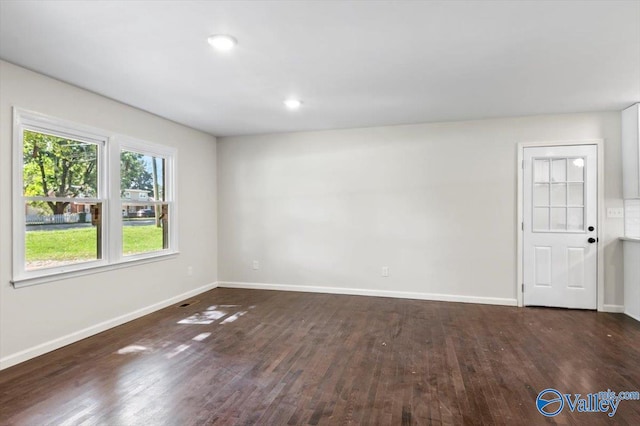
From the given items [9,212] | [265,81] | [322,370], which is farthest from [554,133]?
[9,212]

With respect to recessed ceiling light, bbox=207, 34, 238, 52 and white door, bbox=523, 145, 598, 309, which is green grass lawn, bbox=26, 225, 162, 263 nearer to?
recessed ceiling light, bbox=207, 34, 238, 52

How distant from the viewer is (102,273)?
12.2 ft

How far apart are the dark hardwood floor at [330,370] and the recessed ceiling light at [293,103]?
8.46 ft

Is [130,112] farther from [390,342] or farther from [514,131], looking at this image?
[514,131]

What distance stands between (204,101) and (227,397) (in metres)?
3.10

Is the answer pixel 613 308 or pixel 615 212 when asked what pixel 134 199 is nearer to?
pixel 615 212

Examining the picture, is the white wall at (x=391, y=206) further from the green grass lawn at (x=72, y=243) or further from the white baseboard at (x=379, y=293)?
the green grass lawn at (x=72, y=243)

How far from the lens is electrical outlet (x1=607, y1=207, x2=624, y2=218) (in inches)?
169

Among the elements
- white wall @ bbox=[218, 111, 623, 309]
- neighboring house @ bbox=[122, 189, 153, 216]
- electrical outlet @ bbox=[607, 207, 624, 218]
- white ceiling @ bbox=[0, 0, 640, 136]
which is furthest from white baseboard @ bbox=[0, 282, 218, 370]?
electrical outlet @ bbox=[607, 207, 624, 218]

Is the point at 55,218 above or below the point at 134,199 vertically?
below

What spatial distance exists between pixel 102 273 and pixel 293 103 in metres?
2.87

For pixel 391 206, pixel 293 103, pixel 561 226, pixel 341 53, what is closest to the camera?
pixel 341 53

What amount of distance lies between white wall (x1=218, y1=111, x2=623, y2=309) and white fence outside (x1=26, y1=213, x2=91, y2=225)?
97.5 inches

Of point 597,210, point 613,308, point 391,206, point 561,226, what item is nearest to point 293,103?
point 391,206
